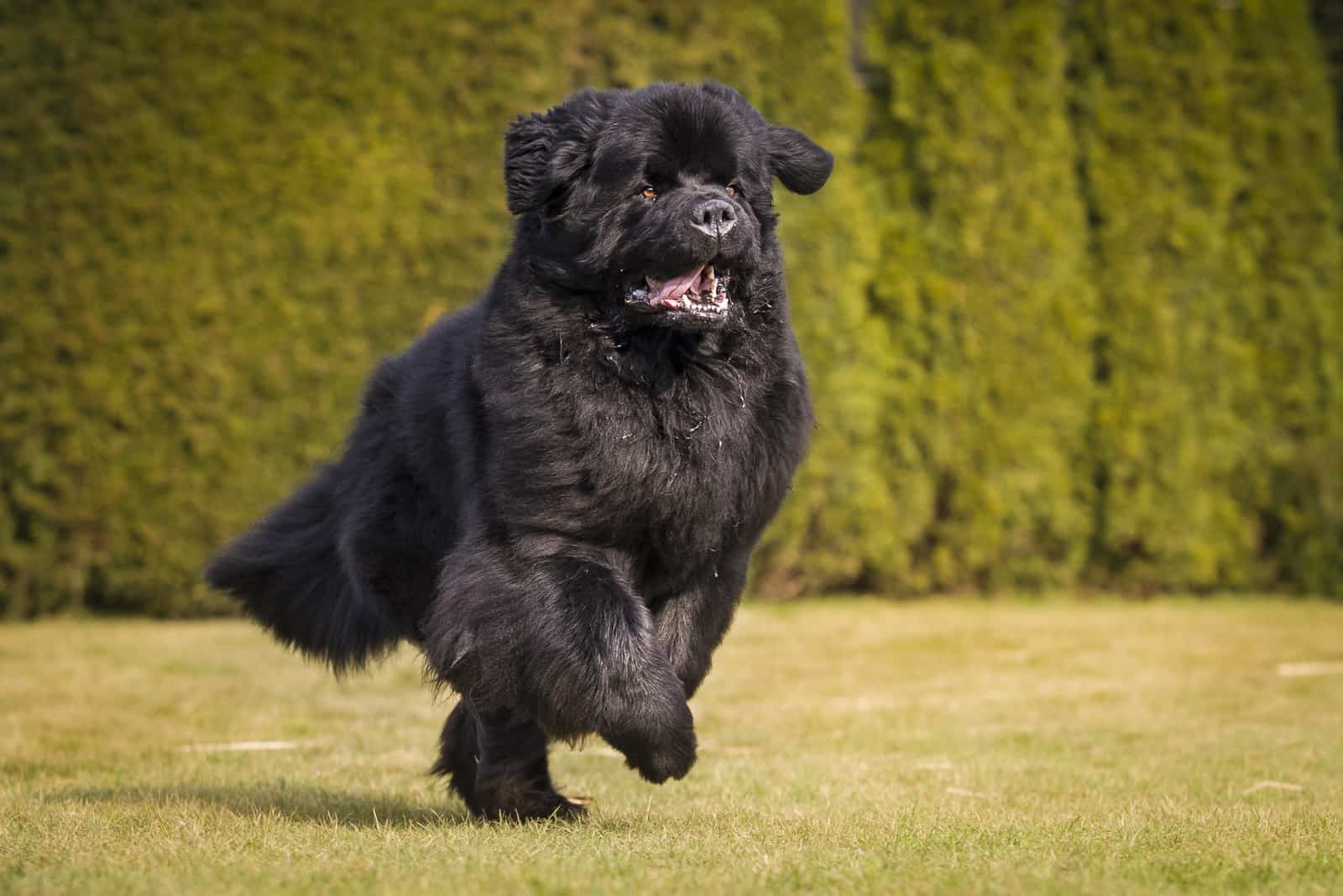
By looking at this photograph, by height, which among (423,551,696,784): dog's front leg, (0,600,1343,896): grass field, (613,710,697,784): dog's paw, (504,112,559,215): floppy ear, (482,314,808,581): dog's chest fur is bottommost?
(0,600,1343,896): grass field

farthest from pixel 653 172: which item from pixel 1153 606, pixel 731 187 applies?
pixel 1153 606

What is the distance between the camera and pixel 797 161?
4.17 meters

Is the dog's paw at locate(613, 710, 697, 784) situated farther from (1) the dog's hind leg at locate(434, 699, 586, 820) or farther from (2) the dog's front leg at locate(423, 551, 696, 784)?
(1) the dog's hind leg at locate(434, 699, 586, 820)

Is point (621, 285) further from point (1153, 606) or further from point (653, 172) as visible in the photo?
point (1153, 606)

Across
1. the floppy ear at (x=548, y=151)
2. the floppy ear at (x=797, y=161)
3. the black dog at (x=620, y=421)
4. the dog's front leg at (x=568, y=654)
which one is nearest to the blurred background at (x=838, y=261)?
the floppy ear at (x=797, y=161)

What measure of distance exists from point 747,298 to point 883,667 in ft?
14.9

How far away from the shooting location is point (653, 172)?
12.6 feet

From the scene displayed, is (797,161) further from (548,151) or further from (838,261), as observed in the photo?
(838,261)

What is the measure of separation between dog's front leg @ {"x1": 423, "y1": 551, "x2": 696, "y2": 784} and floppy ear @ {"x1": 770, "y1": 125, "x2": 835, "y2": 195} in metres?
1.23

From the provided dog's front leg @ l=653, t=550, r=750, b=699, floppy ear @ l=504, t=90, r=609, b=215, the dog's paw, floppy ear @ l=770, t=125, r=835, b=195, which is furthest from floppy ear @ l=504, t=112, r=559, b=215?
the dog's paw

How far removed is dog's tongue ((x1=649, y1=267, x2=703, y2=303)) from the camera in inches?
146

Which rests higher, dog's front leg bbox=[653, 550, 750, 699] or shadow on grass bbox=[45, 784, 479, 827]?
dog's front leg bbox=[653, 550, 750, 699]

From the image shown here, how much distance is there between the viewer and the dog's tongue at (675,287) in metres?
3.71

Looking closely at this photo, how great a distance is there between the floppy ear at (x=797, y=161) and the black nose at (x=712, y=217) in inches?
20.3
